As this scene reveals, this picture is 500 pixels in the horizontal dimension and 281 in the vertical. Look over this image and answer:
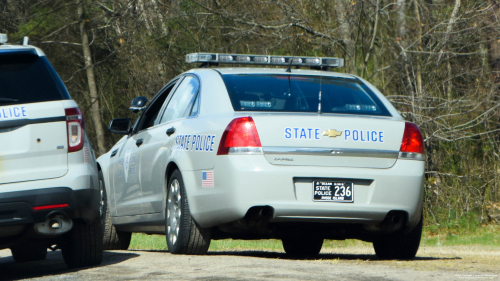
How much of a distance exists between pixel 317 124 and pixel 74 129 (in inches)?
68.5

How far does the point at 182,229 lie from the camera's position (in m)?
6.43

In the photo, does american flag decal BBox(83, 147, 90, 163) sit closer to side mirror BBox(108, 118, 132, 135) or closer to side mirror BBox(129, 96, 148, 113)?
side mirror BBox(129, 96, 148, 113)

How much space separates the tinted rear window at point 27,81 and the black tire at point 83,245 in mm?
994

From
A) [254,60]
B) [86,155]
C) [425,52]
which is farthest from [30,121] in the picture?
[425,52]

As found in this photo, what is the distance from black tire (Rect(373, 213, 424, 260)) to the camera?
21.4 feet

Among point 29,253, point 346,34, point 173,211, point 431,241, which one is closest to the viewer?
point 173,211

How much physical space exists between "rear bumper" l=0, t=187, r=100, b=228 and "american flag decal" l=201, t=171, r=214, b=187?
91 centimetres

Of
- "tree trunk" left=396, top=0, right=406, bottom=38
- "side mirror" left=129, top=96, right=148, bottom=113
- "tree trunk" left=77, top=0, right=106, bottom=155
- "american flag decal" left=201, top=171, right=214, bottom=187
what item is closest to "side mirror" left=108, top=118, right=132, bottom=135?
"side mirror" left=129, top=96, right=148, bottom=113

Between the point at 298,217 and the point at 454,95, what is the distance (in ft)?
33.7

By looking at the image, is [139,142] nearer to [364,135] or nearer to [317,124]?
[317,124]

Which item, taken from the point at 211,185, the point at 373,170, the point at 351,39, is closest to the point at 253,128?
the point at 211,185

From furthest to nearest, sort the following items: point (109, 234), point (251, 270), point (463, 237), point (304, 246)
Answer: point (463, 237)
point (109, 234)
point (304, 246)
point (251, 270)

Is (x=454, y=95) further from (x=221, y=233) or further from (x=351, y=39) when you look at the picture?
(x=221, y=233)

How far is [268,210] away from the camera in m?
5.84
